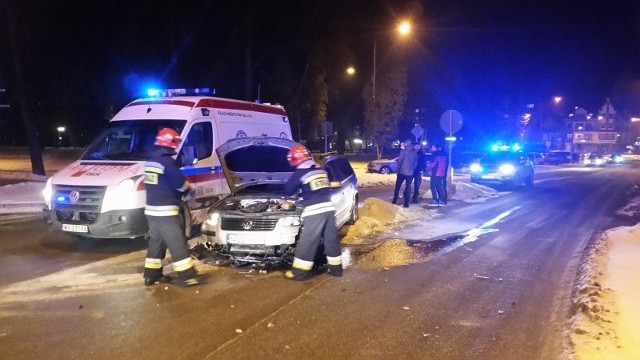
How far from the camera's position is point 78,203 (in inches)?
340

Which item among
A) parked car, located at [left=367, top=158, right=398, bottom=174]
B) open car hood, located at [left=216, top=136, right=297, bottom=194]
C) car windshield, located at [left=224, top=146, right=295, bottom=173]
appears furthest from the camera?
parked car, located at [left=367, top=158, right=398, bottom=174]

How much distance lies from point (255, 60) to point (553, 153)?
3574cm

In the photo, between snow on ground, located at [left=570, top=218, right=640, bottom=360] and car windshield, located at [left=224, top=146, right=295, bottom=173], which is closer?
snow on ground, located at [left=570, top=218, right=640, bottom=360]

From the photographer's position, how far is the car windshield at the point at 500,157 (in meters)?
22.0

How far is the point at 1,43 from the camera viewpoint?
23.5 metres

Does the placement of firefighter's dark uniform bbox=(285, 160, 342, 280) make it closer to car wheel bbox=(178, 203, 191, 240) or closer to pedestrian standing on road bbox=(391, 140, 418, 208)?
car wheel bbox=(178, 203, 191, 240)

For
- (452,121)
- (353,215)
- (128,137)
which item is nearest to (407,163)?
(353,215)

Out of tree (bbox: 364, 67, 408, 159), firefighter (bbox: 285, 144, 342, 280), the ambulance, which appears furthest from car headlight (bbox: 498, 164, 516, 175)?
tree (bbox: 364, 67, 408, 159)

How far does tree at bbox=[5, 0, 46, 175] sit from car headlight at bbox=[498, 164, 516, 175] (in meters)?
18.9

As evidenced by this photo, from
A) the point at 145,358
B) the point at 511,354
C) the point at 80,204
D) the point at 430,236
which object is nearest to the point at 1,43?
the point at 80,204

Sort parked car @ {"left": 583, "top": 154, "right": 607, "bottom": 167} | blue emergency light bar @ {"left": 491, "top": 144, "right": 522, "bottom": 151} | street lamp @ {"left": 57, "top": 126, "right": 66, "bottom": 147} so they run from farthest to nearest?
street lamp @ {"left": 57, "top": 126, "right": 66, "bottom": 147}, parked car @ {"left": 583, "top": 154, "right": 607, "bottom": 167}, blue emergency light bar @ {"left": 491, "top": 144, "right": 522, "bottom": 151}

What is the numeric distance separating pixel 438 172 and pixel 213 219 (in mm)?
9273

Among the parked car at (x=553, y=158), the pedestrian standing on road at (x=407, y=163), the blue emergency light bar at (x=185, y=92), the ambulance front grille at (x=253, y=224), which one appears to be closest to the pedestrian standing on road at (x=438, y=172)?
the pedestrian standing on road at (x=407, y=163)

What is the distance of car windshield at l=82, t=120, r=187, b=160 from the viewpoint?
9.92m
